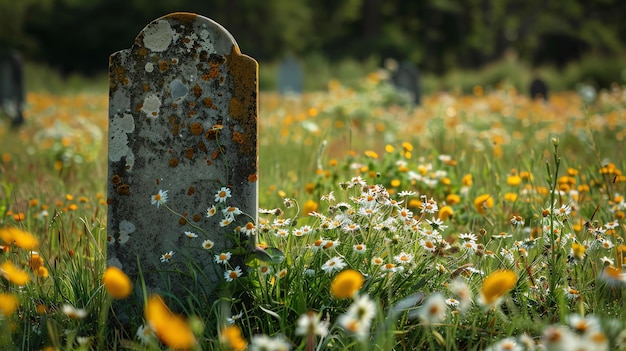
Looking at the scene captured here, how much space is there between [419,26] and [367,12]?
3358mm

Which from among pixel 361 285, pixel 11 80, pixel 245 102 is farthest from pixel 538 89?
pixel 361 285

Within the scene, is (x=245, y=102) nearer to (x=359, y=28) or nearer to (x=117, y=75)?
(x=117, y=75)

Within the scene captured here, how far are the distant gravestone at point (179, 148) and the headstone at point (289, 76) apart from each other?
522 inches

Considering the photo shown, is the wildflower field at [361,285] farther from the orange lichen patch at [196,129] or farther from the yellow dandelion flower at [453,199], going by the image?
the orange lichen patch at [196,129]

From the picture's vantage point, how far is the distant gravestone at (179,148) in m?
2.36

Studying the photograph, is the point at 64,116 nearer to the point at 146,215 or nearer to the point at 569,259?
the point at 146,215

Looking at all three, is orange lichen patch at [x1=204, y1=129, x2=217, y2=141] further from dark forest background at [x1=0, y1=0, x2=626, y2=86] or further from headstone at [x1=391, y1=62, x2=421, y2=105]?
dark forest background at [x1=0, y1=0, x2=626, y2=86]

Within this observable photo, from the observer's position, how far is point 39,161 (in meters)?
5.59

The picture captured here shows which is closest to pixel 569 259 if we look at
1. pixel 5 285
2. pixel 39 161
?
pixel 5 285

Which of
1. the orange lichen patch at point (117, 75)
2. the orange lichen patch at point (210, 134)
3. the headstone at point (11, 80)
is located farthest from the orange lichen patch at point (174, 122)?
the headstone at point (11, 80)

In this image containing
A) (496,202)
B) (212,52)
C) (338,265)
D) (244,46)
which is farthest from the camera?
(244,46)

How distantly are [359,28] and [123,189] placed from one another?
108 ft

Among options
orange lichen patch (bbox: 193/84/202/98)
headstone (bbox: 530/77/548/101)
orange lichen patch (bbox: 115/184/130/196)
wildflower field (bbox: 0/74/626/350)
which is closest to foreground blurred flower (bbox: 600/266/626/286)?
wildflower field (bbox: 0/74/626/350)

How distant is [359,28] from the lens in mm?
34062
